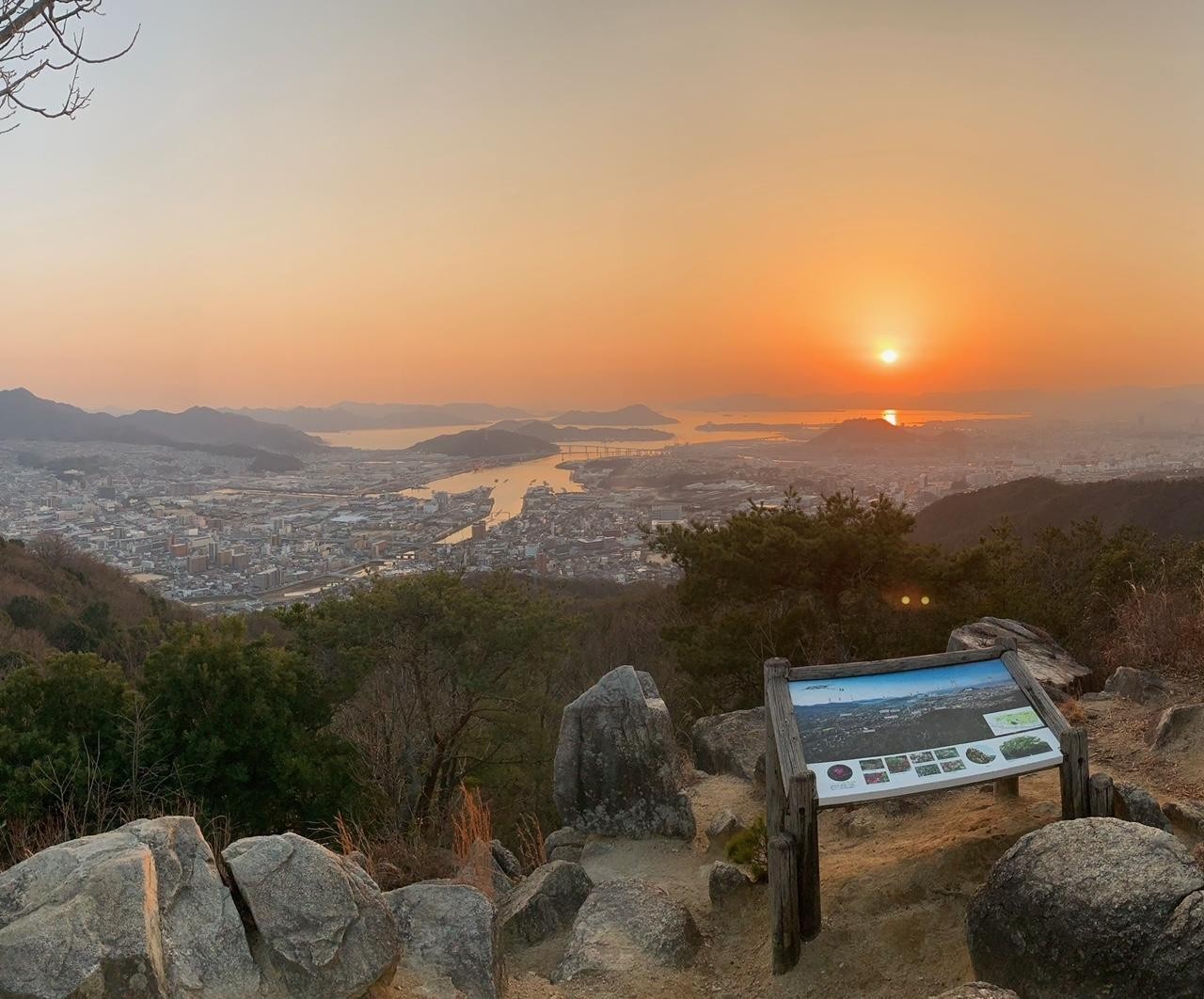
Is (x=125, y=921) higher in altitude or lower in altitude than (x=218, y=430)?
lower

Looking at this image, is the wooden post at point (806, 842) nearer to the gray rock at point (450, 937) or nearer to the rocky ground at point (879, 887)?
the rocky ground at point (879, 887)

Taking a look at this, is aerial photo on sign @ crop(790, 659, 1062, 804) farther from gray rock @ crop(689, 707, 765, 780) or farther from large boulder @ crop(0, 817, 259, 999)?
gray rock @ crop(689, 707, 765, 780)

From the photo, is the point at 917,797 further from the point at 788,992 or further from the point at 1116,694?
the point at 1116,694

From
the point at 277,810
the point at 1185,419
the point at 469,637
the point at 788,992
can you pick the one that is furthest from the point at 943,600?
the point at 1185,419

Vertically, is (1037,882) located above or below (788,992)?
above

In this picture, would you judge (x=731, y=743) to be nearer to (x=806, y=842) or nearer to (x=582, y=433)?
(x=806, y=842)

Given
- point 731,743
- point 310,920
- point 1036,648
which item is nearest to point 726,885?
point 310,920

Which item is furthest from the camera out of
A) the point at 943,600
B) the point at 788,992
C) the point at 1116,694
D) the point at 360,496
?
the point at 360,496
